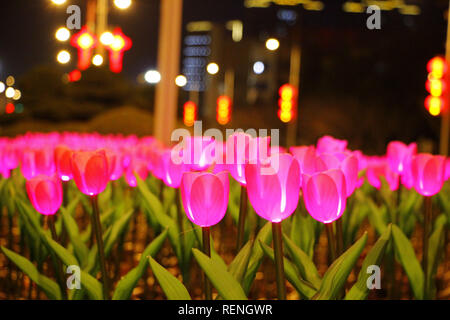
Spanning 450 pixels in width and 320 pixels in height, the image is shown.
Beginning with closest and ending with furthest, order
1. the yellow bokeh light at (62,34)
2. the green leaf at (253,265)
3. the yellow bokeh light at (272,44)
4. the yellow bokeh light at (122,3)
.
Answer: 1. the green leaf at (253,265)
2. the yellow bokeh light at (122,3)
3. the yellow bokeh light at (62,34)
4. the yellow bokeh light at (272,44)

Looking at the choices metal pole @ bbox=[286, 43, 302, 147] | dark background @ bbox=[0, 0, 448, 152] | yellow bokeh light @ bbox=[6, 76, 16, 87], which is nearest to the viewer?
yellow bokeh light @ bbox=[6, 76, 16, 87]

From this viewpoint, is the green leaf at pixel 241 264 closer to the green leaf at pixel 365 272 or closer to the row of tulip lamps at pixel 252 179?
the row of tulip lamps at pixel 252 179

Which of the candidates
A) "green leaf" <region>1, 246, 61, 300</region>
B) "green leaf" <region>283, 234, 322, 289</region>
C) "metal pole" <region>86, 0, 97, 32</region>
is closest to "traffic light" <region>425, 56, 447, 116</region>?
"metal pole" <region>86, 0, 97, 32</region>

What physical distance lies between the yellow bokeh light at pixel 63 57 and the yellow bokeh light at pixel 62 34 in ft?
0.46

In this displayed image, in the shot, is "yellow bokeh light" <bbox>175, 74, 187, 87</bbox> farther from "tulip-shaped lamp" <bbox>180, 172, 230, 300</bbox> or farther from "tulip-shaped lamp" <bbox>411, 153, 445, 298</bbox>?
"tulip-shaped lamp" <bbox>180, 172, 230, 300</bbox>

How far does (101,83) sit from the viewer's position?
6559 mm

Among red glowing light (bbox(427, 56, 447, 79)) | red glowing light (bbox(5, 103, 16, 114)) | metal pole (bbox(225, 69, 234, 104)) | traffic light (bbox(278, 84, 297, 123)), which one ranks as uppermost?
metal pole (bbox(225, 69, 234, 104))

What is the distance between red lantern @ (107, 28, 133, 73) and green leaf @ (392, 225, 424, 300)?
172 inches

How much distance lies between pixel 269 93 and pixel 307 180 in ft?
42.0

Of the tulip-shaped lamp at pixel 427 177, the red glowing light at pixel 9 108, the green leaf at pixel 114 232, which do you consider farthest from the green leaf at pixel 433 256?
the red glowing light at pixel 9 108

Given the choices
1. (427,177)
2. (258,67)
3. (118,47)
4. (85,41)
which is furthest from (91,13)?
(258,67)

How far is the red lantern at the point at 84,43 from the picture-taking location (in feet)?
16.1

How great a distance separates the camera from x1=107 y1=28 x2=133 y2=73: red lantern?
4.98 meters
